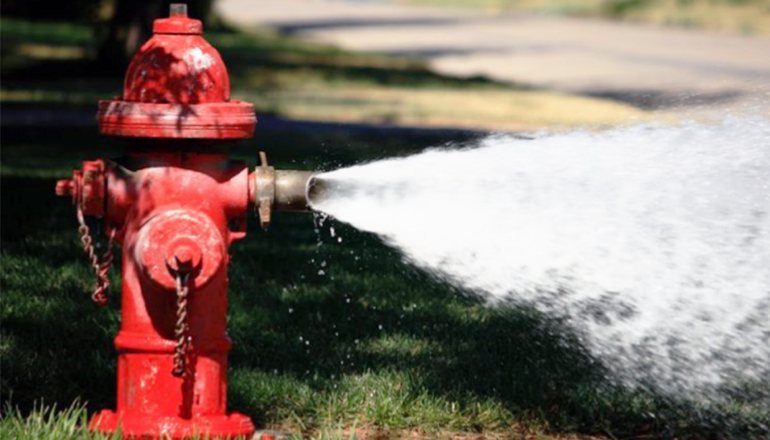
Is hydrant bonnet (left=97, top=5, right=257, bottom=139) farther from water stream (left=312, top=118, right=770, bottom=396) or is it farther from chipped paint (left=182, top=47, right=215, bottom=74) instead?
water stream (left=312, top=118, right=770, bottom=396)

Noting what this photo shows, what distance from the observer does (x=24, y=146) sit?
33.7 ft

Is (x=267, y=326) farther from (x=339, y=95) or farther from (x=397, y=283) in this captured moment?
(x=339, y=95)

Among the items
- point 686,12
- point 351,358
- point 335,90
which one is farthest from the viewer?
point 686,12

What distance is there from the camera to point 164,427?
11.4ft

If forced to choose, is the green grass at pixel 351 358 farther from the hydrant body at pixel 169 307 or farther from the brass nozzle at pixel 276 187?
the brass nozzle at pixel 276 187

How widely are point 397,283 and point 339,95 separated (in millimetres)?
10450

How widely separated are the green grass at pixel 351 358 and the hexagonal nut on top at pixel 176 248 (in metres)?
0.47

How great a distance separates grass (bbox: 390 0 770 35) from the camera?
30.4 metres

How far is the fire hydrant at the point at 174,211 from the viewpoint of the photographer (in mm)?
3357

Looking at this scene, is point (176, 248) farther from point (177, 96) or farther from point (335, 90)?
point (335, 90)

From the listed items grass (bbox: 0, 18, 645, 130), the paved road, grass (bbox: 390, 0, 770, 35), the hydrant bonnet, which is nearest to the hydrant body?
the hydrant bonnet

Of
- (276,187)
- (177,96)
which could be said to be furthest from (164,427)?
(177,96)

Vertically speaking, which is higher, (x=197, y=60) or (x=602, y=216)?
(x=197, y=60)

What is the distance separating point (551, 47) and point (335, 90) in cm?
920
